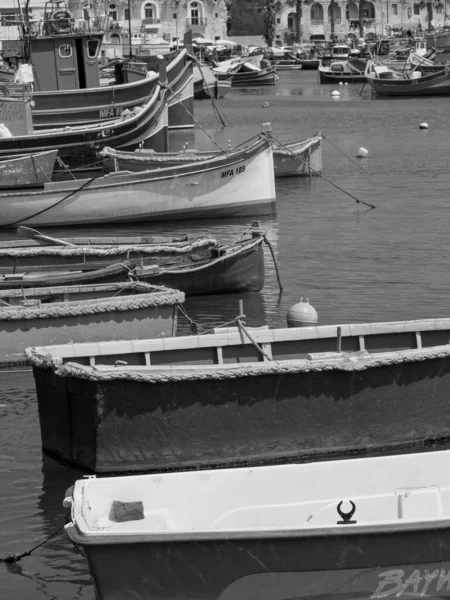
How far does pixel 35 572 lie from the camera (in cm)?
798

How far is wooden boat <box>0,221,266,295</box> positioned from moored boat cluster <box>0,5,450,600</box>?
27 millimetres

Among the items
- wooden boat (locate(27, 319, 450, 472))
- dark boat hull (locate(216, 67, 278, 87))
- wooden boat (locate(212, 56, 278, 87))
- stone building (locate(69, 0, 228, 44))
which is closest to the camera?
wooden boat (locate(27, 319, 450, 472))

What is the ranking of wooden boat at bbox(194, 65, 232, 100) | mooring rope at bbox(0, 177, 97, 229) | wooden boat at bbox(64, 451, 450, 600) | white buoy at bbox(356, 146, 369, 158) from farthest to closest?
wooden boat at bbox(194, 65, 232, 100) → white buoy at bbox(356, 146, 369, 158) → mooring rope at bbox(0, 177, 97, 229) → wooden boat at bbox(64, 451, 450, 600)

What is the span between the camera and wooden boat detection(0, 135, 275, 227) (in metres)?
21.8

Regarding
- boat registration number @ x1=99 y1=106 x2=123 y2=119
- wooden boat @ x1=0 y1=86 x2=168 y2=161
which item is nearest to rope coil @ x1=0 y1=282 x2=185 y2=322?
wooden boat @ x1=0 y1=86 x2=168 y2=161

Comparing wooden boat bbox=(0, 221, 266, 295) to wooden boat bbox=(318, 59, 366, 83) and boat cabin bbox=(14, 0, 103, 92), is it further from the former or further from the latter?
wooden boat bbox=(318, 59, 366, 83)

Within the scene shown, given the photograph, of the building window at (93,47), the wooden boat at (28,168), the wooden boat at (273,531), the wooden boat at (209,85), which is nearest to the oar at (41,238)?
the wooden boat at (28,168)

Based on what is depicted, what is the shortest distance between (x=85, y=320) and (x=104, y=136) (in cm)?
1615

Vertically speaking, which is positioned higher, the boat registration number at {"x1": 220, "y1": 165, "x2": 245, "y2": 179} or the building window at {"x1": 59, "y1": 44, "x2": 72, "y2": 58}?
the building window at {"x1": 59, "y1": 44, "x2": 72, "y2": 58}

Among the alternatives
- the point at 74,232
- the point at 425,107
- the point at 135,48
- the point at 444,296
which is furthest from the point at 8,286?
the point at 135,48

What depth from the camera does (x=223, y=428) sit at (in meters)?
9.49

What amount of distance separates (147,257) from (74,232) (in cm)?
719

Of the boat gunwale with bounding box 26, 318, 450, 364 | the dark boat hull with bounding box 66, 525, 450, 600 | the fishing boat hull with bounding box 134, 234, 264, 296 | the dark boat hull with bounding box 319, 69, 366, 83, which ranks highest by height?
the boat gunwale with bounding box 26, 318, 450, 364

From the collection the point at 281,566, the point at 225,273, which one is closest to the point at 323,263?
the point at 225,273
